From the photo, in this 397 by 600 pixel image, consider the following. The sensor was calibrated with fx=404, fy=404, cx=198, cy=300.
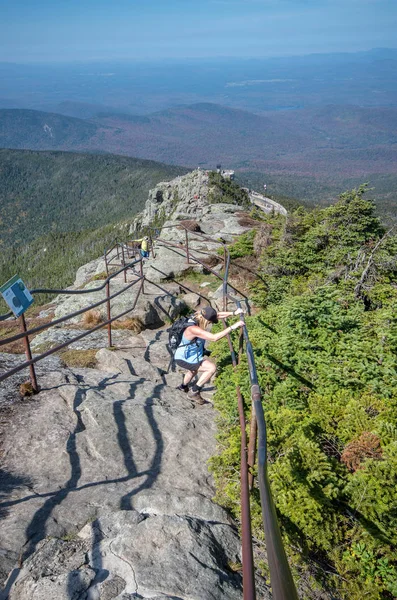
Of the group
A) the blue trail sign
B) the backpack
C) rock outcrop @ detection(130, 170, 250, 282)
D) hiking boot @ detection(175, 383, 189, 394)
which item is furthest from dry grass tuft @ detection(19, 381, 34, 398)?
rock outcrop @ detection(130, 170, 250, 282)

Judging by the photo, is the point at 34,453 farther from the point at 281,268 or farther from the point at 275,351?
the point at 281,268

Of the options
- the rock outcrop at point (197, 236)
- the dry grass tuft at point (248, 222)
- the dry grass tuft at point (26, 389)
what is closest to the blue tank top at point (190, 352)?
the dry grass tuft at point (26, 389)

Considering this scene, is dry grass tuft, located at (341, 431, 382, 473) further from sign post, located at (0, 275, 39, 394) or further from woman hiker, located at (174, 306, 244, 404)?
sign post, located at (0, 275, 39, 394)

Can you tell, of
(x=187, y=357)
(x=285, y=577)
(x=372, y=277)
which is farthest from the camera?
(x=372, y=277)

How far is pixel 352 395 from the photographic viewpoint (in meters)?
6.28

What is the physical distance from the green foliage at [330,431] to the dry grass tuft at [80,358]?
9.00ft

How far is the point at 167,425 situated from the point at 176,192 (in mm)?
86307

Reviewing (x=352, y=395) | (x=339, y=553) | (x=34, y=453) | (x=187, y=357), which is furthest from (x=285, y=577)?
(x=187, y=357)

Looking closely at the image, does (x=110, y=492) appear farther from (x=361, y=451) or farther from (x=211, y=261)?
(x=211, y=261)

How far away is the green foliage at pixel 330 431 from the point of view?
14.3 ft

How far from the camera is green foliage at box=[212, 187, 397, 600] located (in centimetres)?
436

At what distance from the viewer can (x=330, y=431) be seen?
5711 millimetres

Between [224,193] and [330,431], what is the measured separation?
2107 inches

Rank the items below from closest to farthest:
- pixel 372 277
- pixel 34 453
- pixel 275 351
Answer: pixel 34 453 → pixel 275 351 → pixel 372 277
